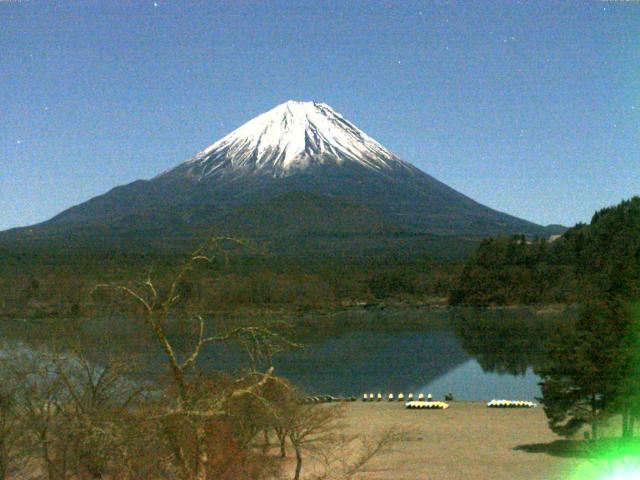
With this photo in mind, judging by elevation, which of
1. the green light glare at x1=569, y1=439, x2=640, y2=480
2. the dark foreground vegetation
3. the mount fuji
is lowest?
the green light glare at x1=569, y1=439, x2=640, y2=480

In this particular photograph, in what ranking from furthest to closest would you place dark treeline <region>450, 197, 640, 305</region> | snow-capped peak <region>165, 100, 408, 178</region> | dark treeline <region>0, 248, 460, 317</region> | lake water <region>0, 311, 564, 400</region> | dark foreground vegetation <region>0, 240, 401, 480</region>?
snow-capped peak <region>165, 100, 408, 178</region> < dark treeline <region>450, 197, 640, 305</region> < dark treeline <region>0, 248, 460, 317</region> < lake water <region>0, 311, 564, 400</region> < dark foreground vegetation <region>0, 240, 401, 480</region>

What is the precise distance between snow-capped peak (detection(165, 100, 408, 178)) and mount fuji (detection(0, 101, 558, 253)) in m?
0.20

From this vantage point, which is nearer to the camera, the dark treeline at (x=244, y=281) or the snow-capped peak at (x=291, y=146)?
the dark treeline at (x=244, y=281)

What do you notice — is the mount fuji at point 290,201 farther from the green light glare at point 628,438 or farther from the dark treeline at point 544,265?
the green light glare at point 628,438

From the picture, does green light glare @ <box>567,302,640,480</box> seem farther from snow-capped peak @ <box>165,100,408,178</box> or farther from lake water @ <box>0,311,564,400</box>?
snow-capped peak @ <box>165,100,408,178</box>

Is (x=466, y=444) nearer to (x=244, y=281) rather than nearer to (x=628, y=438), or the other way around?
(x=628, y=438)

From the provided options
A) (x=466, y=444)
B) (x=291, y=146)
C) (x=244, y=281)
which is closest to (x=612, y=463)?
(x=466, y=444)

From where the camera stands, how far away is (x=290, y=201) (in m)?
131

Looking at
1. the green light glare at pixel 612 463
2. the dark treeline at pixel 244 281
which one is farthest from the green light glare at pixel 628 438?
the dark treeline at pixel 244 281

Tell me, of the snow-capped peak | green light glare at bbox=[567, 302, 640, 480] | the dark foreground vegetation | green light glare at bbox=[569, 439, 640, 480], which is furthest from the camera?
the snow-capped peak

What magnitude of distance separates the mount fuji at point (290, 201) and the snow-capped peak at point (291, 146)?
20 centimetres

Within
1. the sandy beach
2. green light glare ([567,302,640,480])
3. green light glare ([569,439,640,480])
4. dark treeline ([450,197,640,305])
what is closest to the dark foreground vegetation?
the sandy beach

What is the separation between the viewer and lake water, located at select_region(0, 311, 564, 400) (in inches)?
1197

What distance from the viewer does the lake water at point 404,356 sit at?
30.4m
